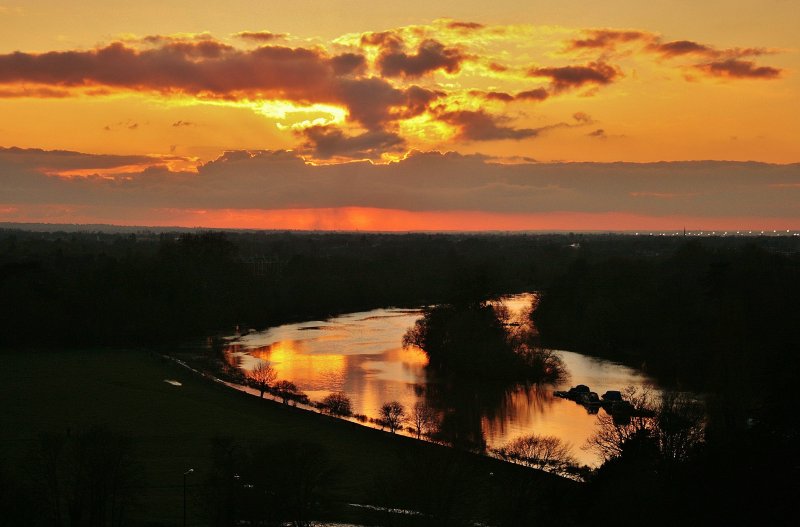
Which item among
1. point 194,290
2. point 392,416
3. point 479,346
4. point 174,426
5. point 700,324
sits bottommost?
point 174,426

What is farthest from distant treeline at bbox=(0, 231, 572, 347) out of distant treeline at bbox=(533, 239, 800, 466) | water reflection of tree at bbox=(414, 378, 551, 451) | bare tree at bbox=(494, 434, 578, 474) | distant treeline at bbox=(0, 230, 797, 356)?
bare tree at bbox=(494, 434, 578, 474)

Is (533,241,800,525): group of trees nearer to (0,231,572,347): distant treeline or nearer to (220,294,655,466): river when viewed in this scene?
(220,294,655,466): river

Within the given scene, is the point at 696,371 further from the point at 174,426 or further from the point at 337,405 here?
the point at 174,426

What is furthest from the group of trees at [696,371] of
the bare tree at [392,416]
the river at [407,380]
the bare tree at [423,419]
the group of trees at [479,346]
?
the bare tree at [392,416]

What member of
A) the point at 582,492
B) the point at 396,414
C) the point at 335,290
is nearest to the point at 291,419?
the point at 396,414

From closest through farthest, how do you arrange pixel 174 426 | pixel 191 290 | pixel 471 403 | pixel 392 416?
1. pixel 174 426
2. pixel 392 416
3. pixel 471 403
4. pixel 191 290

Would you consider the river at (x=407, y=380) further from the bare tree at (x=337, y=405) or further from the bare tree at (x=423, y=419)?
the bare tree at (x=423, y=419)

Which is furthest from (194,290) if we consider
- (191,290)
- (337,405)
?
(337,405)
